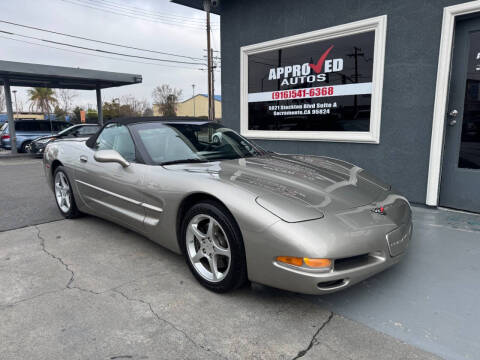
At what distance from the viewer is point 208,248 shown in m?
2.48

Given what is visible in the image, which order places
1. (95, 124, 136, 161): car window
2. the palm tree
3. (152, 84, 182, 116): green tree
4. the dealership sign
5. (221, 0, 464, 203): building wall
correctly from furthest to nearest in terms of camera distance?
(152, 84, 182, 116): green tree
the palm tree
the dealership sign
(221, 0, 464, 203): building wall
(95, 124, 136, 161): car window

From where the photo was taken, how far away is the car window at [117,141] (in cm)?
329

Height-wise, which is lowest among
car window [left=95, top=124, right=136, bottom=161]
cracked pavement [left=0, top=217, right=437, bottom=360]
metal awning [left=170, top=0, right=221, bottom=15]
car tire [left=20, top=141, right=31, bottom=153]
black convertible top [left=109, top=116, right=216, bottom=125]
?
cracked pavement [left=0, top=217, right=437, bottom=360]

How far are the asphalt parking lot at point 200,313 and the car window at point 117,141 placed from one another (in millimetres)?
983

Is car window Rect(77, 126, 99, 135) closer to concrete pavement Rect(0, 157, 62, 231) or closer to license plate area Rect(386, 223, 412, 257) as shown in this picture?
concrete pavement Rect(0, 157, 62, 231)

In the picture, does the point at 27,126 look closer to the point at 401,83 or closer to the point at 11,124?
the point at 11,124

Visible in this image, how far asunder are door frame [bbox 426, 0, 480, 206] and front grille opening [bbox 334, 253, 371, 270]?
291 centimetres

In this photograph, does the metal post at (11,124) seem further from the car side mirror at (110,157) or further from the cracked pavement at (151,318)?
the car side mirror at (110,157)

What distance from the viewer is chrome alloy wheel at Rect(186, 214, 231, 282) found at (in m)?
2.41

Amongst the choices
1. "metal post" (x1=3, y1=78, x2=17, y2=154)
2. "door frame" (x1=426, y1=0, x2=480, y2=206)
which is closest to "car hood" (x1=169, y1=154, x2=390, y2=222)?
"door frame" (x1=426, y1=0, x2=480, y2=206)

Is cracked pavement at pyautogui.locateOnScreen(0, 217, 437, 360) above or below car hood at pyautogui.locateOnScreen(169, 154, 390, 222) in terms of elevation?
below

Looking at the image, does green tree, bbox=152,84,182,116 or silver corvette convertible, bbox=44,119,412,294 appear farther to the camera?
green tree, bbox=152,84,182,116

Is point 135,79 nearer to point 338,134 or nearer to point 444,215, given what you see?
point 338,134

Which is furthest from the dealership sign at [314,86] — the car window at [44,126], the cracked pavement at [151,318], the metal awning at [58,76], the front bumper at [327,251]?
the car window at [44,126]
